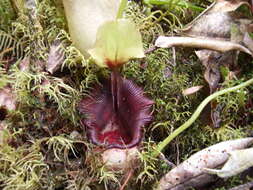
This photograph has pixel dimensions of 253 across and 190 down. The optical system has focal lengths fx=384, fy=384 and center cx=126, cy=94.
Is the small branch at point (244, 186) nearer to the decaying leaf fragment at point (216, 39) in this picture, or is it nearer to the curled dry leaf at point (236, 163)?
the curled dry leaf at point (236, 163)

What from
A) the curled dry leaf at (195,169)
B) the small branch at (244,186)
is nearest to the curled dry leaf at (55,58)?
the curled dry leaf at (195,169)

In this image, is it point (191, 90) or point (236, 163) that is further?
point (191, 90)

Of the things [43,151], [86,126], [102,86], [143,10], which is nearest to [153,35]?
[143,10]

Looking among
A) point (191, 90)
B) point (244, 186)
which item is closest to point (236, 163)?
point (244, 186)

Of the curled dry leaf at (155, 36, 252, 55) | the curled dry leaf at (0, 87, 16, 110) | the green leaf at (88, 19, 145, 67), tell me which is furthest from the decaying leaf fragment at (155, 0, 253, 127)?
the curled dry leaf at (0, 87, 16, 110)

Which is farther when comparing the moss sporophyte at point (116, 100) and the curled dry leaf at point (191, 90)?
the curled dry leaf at point (191, 90)

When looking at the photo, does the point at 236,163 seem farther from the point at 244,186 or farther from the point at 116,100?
the point at 116,100
